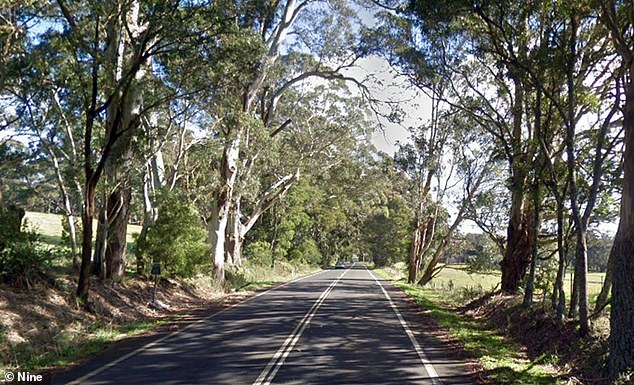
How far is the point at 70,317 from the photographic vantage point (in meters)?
12.7

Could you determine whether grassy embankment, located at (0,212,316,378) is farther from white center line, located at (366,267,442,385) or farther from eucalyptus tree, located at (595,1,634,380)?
eucalyptus tree, located at (595,1,634,380)

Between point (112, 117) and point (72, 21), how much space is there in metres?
4.26

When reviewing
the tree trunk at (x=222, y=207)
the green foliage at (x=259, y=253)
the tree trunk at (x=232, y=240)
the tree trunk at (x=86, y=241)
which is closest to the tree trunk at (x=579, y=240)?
the tree trunk at (x=86, y=241)

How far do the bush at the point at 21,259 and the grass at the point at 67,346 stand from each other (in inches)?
80.9

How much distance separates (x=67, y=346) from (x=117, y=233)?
7198 millimetres

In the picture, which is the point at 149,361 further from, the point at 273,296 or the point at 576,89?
the point at 273,296

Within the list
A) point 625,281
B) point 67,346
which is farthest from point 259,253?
point 625,281

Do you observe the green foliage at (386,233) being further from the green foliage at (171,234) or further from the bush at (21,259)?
the bush at (21,259)

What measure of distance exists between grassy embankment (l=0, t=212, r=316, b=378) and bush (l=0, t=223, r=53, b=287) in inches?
13.4

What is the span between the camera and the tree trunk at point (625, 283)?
796cm

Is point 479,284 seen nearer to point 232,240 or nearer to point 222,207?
point 222,207

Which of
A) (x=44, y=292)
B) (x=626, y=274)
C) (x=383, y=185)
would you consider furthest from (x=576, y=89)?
(x=383, y=185)

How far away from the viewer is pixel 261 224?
5203 centimetres

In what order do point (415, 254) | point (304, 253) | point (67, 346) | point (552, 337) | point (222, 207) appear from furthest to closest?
1. point (304, 253)
2. point (415, 254)
3. point (222, 207)
4. point (552, 337)
5. point (67, 346)
